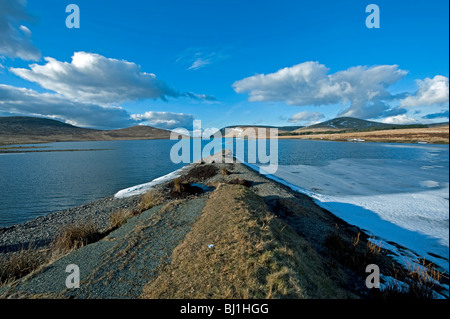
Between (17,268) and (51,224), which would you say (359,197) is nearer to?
(17,268)

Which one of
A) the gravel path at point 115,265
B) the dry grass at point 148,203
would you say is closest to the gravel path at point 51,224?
the dry grass at point 148,203

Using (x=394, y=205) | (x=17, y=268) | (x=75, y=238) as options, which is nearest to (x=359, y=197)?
(x=394, y=205)

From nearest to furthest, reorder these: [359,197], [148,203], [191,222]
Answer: [191,222]
[148,203]
[359,197]

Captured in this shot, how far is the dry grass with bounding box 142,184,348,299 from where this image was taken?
15.4 ft

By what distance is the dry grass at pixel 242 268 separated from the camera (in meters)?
4.70

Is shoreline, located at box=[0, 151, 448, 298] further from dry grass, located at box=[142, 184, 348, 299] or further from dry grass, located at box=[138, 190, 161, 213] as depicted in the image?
dry grass, located at box=[138, 190, 161, 213]

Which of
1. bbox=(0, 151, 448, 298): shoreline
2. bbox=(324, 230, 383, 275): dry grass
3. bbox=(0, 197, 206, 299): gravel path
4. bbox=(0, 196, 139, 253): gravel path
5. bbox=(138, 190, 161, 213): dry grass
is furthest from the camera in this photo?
bbox=(138, 190, 161, 213): dry grass

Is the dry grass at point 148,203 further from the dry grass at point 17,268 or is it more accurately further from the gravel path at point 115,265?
the dry grass at point 17,268

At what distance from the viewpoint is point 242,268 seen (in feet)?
17.7

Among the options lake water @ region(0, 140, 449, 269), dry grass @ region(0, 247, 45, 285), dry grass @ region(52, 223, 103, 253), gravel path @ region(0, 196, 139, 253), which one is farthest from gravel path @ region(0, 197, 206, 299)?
lake water @ region(0, 140, 449, 269)

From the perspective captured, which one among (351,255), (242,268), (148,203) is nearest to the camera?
(242,268)

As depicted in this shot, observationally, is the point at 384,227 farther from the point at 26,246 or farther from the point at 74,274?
the point at 26,246

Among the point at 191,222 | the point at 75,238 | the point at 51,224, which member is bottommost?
the point at 51,224
